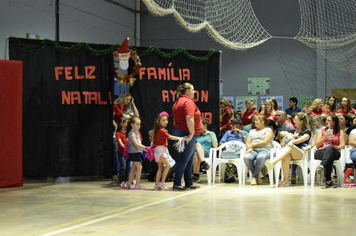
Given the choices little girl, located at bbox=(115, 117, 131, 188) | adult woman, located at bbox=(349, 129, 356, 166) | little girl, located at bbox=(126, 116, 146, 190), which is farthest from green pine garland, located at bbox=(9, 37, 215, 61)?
adult woman, located at bbox=(349, 129, 356, 166)

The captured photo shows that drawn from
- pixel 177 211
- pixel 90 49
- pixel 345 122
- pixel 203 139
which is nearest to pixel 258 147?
pixel 203 139

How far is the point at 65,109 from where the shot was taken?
9500mm

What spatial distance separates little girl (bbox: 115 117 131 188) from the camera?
8.58 metres

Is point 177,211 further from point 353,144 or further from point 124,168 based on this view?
point 353,144

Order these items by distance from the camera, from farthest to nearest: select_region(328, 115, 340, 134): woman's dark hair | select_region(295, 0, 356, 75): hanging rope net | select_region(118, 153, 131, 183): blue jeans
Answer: select_region(295, 0, 356, 75): hanging rope net, select_region(328, 115, 340, 134): woman's dark hair, select_region(118, 153, 131, 183): blue jeans

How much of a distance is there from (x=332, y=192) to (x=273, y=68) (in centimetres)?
960

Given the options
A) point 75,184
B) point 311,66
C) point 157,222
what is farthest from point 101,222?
point 311,66

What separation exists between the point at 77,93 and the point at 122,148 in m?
1.56

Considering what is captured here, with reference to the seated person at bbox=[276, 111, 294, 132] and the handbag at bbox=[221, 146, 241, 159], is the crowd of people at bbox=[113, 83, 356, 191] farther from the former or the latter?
the handbag at bbox=[221, 146, 241, 159]

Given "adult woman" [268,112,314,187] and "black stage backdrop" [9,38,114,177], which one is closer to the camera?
"adult woman" [268,112,314,187]

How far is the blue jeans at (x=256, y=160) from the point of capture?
898 cm

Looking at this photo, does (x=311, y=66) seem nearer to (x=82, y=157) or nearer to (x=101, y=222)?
(x=82, y=157)

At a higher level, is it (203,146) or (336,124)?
(336,124)

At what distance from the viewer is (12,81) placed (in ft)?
27.5
